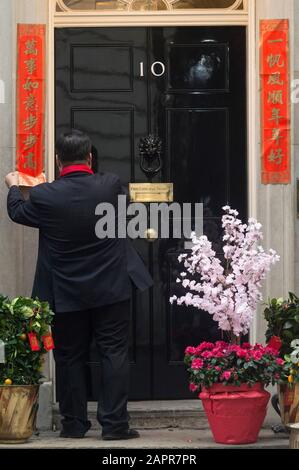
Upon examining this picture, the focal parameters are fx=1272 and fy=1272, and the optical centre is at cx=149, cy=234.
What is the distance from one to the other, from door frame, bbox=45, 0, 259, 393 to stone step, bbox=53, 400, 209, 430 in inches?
28.5

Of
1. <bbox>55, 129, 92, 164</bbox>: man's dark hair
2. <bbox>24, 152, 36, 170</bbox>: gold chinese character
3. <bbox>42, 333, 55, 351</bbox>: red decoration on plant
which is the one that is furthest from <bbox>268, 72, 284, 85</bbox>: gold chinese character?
<bbox>42, 333, 55, 351</bbox>: red decoration on plant

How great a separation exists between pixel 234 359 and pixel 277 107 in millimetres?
2146

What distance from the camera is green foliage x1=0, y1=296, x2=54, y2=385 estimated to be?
8328 millimetres

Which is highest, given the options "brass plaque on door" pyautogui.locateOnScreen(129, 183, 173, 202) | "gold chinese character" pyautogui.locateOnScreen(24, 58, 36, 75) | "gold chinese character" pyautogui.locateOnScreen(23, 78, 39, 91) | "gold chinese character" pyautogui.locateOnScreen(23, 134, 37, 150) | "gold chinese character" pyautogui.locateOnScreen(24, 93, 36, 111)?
"gold chinese character" pyautogui.locateOnScreen(24, 58, 36, 75)

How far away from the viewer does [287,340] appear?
8633mm

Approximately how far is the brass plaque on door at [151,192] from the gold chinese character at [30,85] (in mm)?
1085

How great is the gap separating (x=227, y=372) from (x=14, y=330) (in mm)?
1424

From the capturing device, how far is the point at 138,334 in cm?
978

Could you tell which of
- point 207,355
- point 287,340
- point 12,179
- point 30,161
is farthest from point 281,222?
point 12,179

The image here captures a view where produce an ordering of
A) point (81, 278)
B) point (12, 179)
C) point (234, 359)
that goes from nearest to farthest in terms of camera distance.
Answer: point (234, 359)
point (81, 278)
point (12, 179)

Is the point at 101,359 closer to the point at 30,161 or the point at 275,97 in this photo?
the point at 30,161

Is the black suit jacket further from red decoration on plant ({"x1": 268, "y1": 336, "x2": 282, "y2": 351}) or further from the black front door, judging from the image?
the black front door
